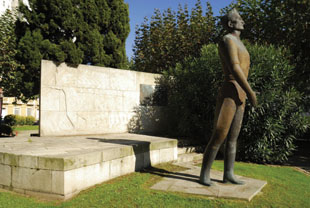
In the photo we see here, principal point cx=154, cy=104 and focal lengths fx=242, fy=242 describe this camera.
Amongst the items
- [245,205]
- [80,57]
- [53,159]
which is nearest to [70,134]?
[80,57]

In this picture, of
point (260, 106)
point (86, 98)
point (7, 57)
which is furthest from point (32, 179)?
point (7, 57)

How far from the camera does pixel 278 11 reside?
408 inches

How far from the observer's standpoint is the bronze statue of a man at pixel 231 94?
13.7ft

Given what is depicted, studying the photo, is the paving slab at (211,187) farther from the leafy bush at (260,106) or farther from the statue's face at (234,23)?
the leafy bush at (260,106)

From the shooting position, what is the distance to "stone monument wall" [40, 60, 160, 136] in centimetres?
763

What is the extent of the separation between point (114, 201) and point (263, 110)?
19.4 ft

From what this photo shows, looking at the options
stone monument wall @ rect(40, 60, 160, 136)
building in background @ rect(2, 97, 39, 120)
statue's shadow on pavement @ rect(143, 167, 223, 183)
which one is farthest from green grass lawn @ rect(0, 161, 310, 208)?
building in background @ rect(2, 97, 39, 120)

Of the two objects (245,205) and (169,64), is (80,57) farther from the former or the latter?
(245,205)

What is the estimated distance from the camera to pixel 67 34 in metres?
9.85

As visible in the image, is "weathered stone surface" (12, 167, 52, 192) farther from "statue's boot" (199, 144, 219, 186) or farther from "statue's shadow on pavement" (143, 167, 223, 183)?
"statue's boot" (199, 144, 219, 186)

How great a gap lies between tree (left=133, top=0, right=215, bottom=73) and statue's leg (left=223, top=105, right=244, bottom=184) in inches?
363

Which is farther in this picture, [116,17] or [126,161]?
[116,17]

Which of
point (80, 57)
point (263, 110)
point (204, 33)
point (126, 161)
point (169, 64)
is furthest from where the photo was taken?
point (169, 64)

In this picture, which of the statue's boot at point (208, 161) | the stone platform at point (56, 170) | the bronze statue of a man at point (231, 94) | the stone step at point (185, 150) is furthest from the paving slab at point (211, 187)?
the stone step at point (185, 150)
